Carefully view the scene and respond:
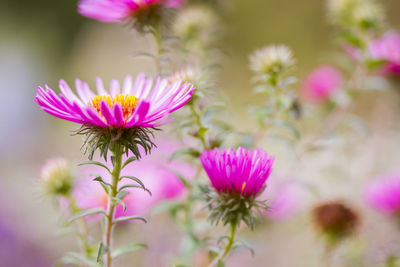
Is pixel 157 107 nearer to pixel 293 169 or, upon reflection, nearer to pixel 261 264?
pixel 293 169

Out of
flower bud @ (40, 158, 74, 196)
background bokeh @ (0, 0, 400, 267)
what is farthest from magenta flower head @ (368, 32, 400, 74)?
flower bud @ (40, 158, 74, 196)

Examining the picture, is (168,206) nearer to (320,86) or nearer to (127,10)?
(127,10)

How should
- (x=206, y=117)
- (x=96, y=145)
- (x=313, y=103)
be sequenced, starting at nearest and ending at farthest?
(x=96, y=145)
(x=206, y=117)
(x=313, y=103)

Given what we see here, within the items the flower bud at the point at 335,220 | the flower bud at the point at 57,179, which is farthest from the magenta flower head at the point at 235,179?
the flower bud at the point at 335,220

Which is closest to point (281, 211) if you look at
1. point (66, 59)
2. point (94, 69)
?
point (94, 69)

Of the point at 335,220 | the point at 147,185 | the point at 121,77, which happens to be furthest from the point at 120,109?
the point at 121,77

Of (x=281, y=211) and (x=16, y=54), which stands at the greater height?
(x=16, y=54)

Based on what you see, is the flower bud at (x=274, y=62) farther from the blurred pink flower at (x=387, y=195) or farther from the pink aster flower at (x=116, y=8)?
the blurred pink flower at (x=387, y=195)
